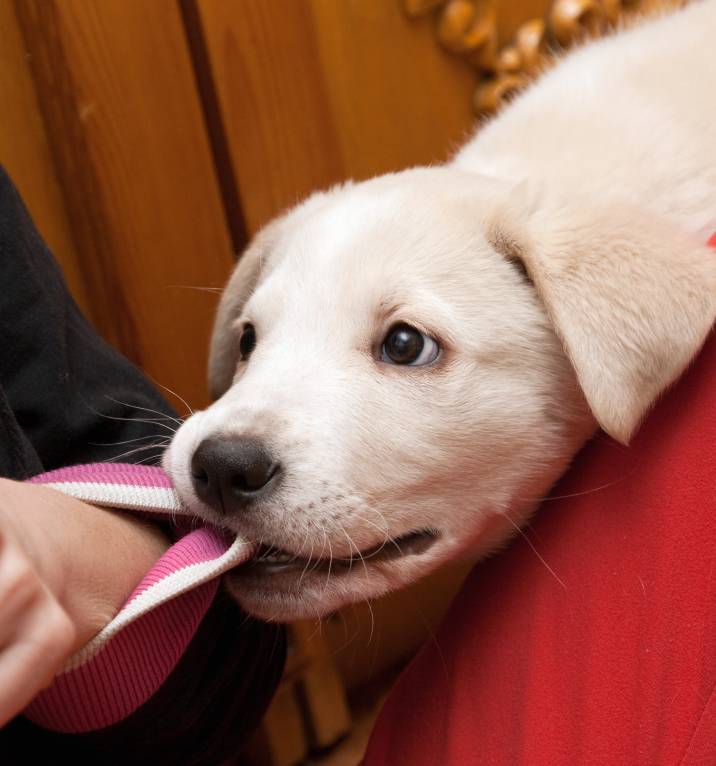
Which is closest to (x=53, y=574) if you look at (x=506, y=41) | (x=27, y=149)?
(x=27, y=149)

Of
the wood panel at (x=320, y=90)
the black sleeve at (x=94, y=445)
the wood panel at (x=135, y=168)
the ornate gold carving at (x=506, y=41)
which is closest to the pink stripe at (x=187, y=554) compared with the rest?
the black sleeve at (x=94, y=445)

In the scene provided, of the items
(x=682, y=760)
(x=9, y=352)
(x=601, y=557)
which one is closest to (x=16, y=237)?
(x=9, y=352)

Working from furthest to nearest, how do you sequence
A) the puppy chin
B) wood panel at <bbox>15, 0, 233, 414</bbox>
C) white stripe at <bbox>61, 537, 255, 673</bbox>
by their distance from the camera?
wood panel at <bbox>15, 0, 233, 414</bbox> → the puppy chin → white stripe at <bbox>61, 537, 255, 673</bbox>

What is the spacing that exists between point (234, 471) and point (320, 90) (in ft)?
3.69

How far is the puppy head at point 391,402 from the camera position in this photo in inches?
39.5

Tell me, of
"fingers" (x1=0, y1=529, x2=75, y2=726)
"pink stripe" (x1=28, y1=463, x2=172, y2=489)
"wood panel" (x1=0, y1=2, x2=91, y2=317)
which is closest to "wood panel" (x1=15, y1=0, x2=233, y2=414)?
"wood panel" (x1=0, y1=2, x2=91, y2=317)

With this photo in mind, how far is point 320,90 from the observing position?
6.05 feet

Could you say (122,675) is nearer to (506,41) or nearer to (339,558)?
(339,558)

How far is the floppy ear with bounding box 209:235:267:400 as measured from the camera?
4.77 feet

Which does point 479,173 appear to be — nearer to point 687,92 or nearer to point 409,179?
point 409,179

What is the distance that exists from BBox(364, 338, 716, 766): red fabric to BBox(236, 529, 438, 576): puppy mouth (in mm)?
153

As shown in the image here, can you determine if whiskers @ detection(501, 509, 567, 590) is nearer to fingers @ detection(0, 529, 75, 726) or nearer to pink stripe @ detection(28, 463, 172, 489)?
pink stripe @ detection(28, 463, 172, 489)

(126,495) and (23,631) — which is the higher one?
(23,631)

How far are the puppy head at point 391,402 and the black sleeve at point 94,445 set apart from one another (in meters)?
0.16
